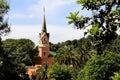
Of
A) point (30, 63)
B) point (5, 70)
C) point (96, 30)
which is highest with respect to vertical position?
point (30, 63)

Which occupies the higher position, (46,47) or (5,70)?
(46,47)

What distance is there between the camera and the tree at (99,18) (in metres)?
12.4

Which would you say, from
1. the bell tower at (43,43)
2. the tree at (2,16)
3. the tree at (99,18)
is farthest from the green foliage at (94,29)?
the bell tower at (43,43)

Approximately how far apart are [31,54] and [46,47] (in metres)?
4.76

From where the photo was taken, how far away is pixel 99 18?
41.2 feet

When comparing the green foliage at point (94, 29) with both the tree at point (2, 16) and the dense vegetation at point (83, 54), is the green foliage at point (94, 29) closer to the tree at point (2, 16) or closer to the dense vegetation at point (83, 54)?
the dense vegetation at point (83, 54)

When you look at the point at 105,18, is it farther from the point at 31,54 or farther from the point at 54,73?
the point at 31,54

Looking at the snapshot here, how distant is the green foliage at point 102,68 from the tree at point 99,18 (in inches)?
1766

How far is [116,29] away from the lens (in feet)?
41.4

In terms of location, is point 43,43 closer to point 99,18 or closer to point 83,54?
point 83,54

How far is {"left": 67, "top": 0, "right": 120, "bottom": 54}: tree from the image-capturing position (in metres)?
12.4

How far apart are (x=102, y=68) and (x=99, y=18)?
151 feet

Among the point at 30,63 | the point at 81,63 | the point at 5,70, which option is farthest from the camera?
the point at 30,63

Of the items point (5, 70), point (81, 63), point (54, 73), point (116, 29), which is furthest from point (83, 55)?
point (116, 29)
